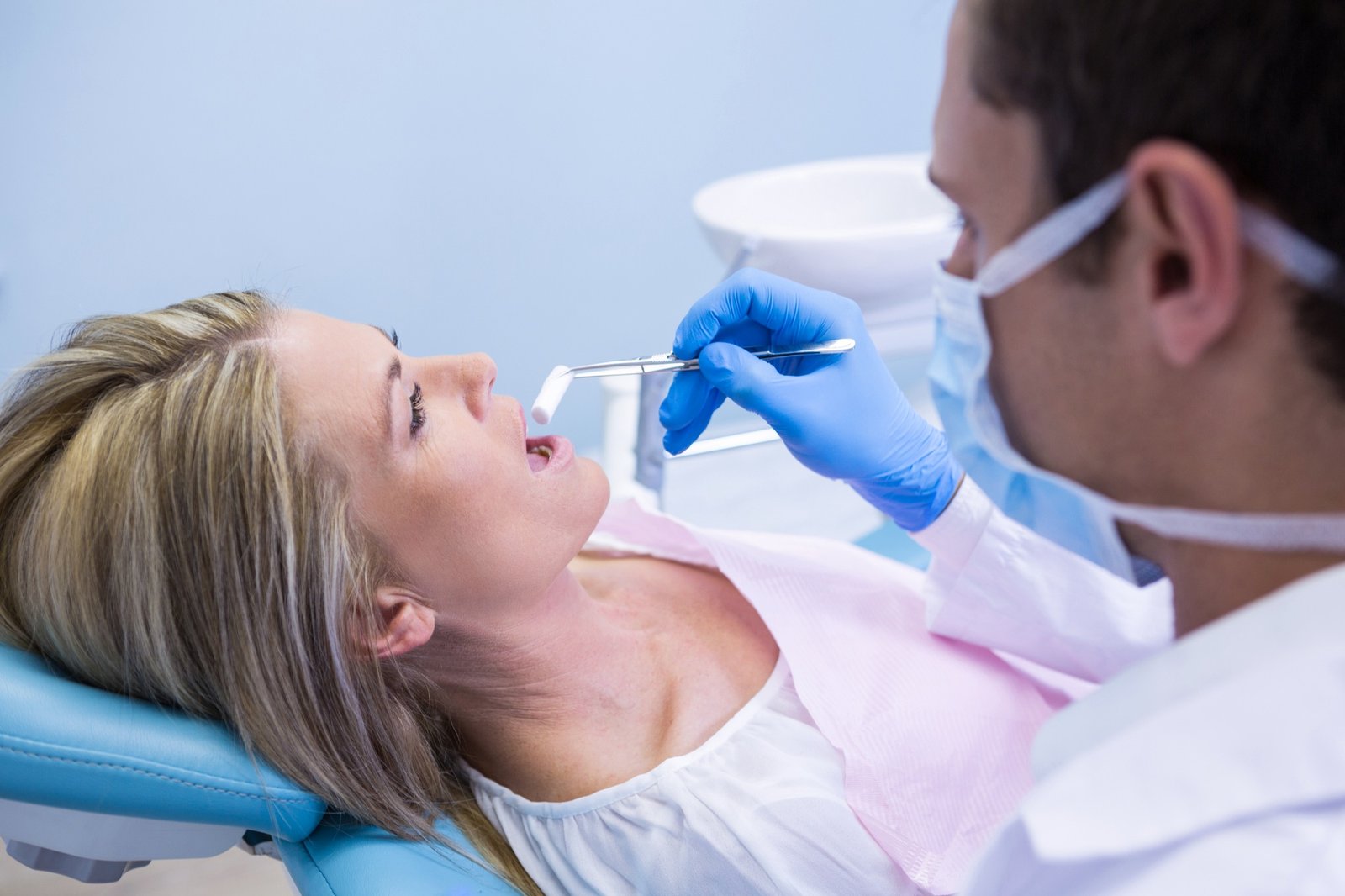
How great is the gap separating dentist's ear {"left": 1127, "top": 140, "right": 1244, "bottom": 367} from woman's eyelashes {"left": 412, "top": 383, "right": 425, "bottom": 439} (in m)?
0.74

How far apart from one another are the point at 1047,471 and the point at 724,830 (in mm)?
523

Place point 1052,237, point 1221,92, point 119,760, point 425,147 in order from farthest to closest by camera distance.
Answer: point 425,147, point 119,760, point 1052,237, point 1221,92

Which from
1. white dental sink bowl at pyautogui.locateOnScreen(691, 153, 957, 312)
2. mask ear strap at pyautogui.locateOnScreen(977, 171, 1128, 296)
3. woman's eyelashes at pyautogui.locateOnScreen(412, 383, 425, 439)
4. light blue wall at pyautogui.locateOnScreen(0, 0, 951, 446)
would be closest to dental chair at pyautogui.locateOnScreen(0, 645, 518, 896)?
woman's eyelashes at pyautogui.locateOnScreen(412, 383, 425, 439)

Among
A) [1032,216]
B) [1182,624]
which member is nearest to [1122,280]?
[1032,216]

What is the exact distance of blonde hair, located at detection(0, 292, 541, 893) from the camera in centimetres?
103

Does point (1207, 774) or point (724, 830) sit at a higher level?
point (1207, 774)

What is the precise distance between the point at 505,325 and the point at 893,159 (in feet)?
3.42

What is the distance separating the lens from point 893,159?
90.3 inches

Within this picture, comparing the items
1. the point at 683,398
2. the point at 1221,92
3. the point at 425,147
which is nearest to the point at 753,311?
the point at 683,398

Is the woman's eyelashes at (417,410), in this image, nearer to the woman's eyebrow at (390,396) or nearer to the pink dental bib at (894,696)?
the woman's eyebrow at (390,396)

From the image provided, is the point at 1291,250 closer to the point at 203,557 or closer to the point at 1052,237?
the point at 1052,237

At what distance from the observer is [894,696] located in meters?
1.21

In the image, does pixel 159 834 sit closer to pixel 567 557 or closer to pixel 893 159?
pixel 567 557

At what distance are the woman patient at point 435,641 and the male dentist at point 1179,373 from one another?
35 centimetres
